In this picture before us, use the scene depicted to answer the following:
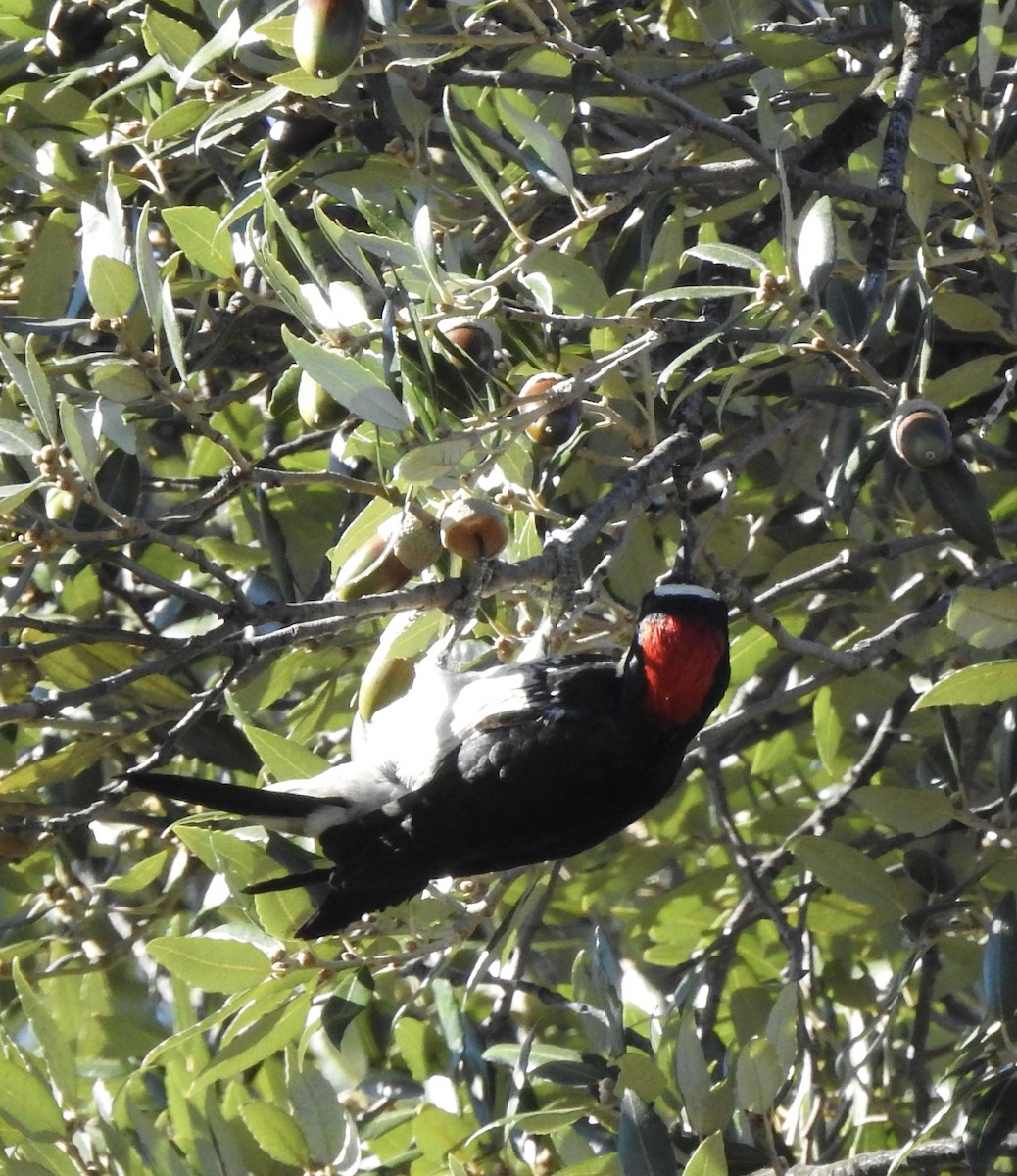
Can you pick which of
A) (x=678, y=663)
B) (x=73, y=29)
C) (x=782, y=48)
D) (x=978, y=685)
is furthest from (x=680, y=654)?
(x=73, y=29)

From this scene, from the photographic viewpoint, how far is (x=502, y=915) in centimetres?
334

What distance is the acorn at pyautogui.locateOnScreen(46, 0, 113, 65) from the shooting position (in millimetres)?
2812

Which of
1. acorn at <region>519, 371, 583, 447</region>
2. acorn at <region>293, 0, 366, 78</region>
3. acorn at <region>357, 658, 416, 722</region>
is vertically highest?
acorn at <region>293, 0, 366, 78</region>

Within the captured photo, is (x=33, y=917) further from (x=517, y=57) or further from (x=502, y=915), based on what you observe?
(x=517, y=57)

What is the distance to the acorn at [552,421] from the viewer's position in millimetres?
2299

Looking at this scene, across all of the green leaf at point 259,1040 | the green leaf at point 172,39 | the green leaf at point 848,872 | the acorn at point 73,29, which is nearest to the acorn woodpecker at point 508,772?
the green leaf at point 259,1040

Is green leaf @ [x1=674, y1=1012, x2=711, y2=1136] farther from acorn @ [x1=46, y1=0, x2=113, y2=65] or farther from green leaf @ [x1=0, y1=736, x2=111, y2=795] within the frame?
acorn @ [x1=46, y1=0, x2=113, y2=65]

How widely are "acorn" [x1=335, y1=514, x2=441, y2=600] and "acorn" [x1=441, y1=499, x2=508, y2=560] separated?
0.09m

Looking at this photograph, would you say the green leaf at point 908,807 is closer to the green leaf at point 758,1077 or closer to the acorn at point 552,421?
the green leaf at point 758,1077

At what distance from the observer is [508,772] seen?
268 centimetres

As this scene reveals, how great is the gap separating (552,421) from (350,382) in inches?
17.8

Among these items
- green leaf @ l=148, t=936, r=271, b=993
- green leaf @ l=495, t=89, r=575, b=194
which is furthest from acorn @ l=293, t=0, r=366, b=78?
green leaf @ l=148, t=936, r=271, b=993

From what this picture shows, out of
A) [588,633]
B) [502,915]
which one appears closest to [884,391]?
[588,633]

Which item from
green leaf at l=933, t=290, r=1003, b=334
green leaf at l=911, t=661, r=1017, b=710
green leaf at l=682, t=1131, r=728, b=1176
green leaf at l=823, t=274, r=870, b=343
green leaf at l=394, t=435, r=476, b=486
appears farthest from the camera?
green leaf at l=933, t=290, r=1003, b=334
